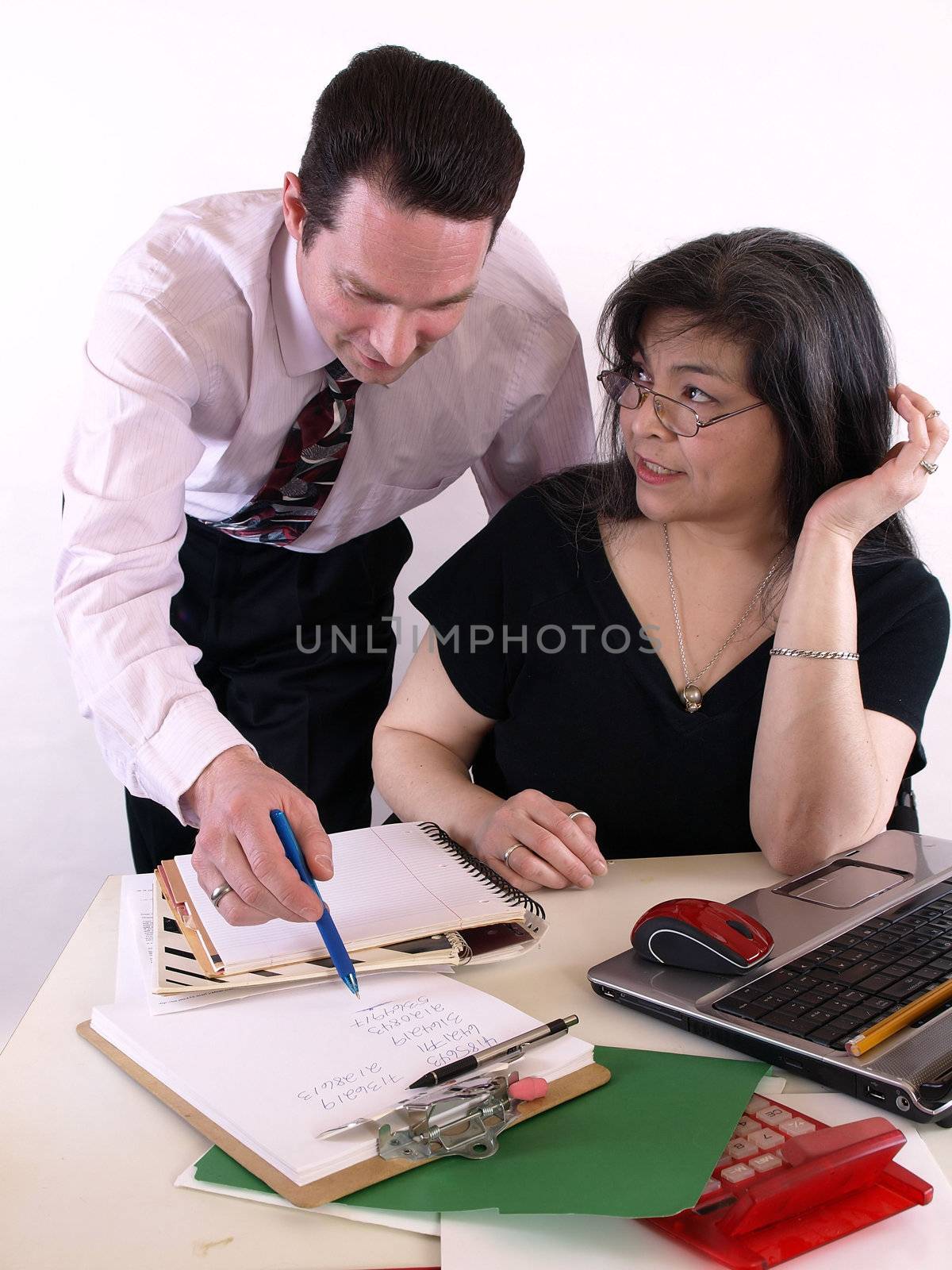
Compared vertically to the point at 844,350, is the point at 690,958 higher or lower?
lower

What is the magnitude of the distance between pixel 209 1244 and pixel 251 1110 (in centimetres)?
11

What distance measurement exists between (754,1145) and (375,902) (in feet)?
1.42

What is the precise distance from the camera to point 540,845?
3.92 ft

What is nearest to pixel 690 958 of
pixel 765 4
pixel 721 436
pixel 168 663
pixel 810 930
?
pixel 810 930

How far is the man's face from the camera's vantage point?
126 centimetres

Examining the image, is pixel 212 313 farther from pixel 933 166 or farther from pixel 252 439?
pixel 933 166

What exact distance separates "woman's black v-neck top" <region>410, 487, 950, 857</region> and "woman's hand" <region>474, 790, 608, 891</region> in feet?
0.80

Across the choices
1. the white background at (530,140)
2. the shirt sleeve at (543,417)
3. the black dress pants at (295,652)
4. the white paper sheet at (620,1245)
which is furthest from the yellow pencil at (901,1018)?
the white background at (530,140)

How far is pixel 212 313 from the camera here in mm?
1479

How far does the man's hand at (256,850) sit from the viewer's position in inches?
37.0

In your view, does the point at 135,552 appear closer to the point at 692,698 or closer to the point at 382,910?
the point at 382,910

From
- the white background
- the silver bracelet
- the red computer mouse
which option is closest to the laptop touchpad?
the red computer mouse

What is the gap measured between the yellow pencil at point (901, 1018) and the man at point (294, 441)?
42 centimetres

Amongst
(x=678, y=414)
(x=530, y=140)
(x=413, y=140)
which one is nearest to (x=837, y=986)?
(x=678, y=414)
